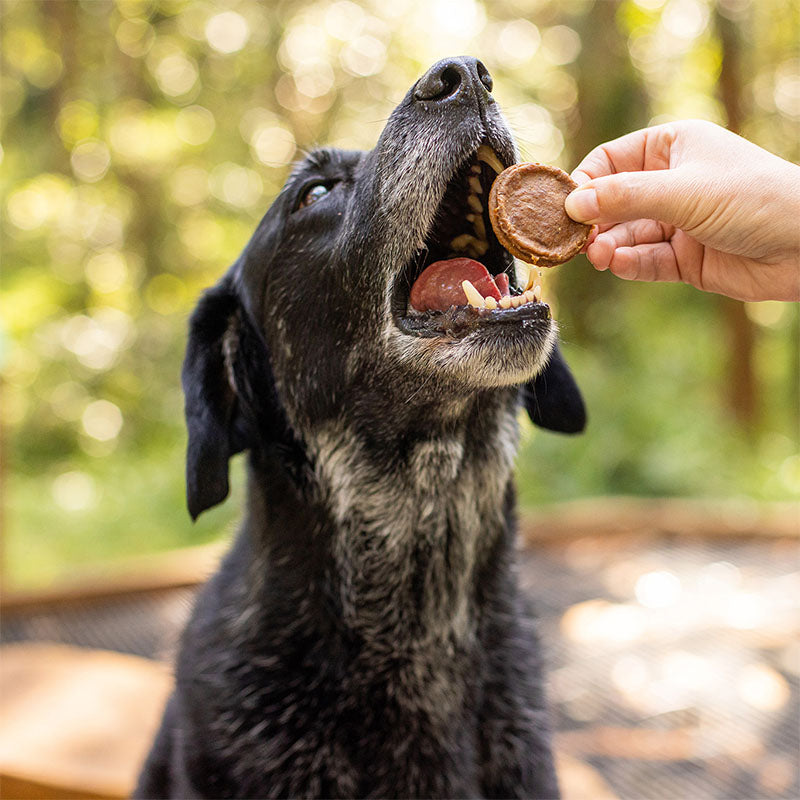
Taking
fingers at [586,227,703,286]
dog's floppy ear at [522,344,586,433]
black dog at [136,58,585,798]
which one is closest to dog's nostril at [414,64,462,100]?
black dog at [136,58,585,798]

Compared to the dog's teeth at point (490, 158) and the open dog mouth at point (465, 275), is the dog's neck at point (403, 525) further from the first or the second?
the dog's teeth at point (490, 158)

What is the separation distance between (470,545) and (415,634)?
11.0 inches

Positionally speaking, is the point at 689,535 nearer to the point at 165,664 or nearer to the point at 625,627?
the point at 625,627

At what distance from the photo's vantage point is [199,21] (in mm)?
12648

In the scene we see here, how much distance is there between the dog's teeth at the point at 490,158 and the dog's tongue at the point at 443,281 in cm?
23

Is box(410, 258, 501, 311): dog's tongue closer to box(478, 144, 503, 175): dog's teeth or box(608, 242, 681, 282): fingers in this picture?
box(478, 144, 503, 175): dog's teeth

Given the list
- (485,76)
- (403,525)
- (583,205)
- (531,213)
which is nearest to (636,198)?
(583,205)

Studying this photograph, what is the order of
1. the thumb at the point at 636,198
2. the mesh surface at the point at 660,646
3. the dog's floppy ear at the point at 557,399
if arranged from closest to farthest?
the thumb at the point at 636,198, the dog's floppy ear at the point at 557,399, the mesh surface at the point at 660,646

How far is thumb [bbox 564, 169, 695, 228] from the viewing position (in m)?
1.66

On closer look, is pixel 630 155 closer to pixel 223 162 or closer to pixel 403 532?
pixel 403 532

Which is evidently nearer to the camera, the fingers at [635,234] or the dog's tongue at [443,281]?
the dog's tongue at [443,281]

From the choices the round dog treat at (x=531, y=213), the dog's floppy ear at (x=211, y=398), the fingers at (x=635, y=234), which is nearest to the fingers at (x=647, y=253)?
the fingers at (x=635, y=234)

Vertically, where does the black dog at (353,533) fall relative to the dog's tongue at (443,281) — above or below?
below

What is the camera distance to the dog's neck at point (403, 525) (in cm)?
222
